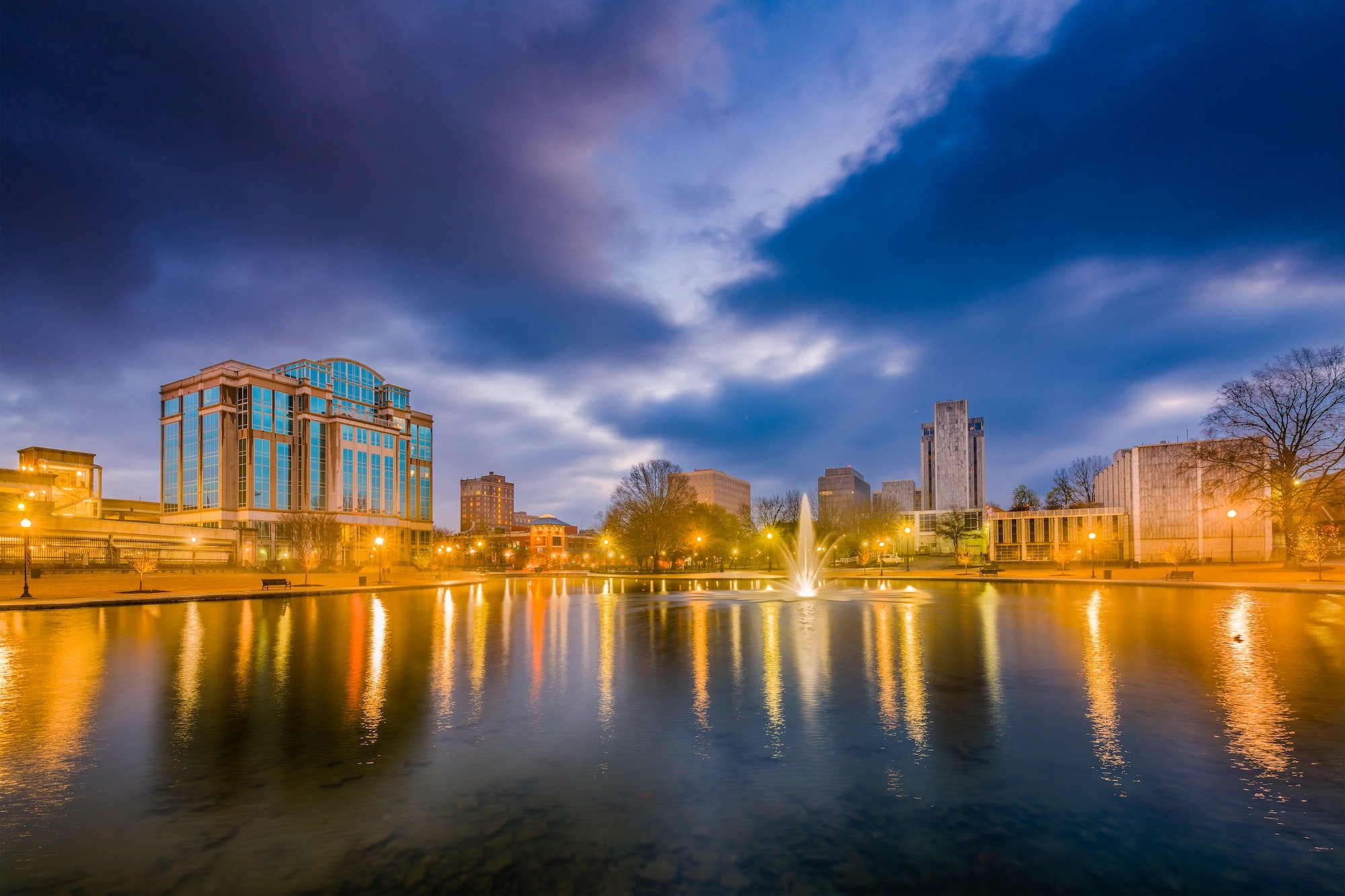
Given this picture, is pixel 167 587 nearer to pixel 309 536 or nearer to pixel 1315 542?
pixel 309 536

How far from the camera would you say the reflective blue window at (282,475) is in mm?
98812

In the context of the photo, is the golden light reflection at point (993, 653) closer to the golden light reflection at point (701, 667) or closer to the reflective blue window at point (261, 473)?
the golden light reflection at point (701, 667)

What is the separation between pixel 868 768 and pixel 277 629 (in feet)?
72.9

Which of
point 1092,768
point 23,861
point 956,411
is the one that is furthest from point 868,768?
point 956,411

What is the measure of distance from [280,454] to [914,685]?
106718 mm

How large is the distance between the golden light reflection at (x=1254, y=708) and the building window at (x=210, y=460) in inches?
4347

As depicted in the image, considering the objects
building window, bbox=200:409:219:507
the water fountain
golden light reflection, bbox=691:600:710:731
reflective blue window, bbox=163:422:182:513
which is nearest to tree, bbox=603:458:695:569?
the water fountain

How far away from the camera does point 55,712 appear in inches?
437

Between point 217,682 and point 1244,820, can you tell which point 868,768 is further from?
point 217,682

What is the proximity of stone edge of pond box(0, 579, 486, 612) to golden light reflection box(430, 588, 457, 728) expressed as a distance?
19.6 meters

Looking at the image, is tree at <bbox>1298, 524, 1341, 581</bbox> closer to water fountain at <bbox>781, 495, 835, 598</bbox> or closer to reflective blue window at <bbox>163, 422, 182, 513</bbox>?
water fountain at <bbox>781, 495, 835, 598</bbox>

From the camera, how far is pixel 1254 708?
10859 mm

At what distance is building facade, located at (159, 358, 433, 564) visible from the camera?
96062mm

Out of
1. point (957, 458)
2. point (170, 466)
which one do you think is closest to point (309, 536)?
point (170, 466)
